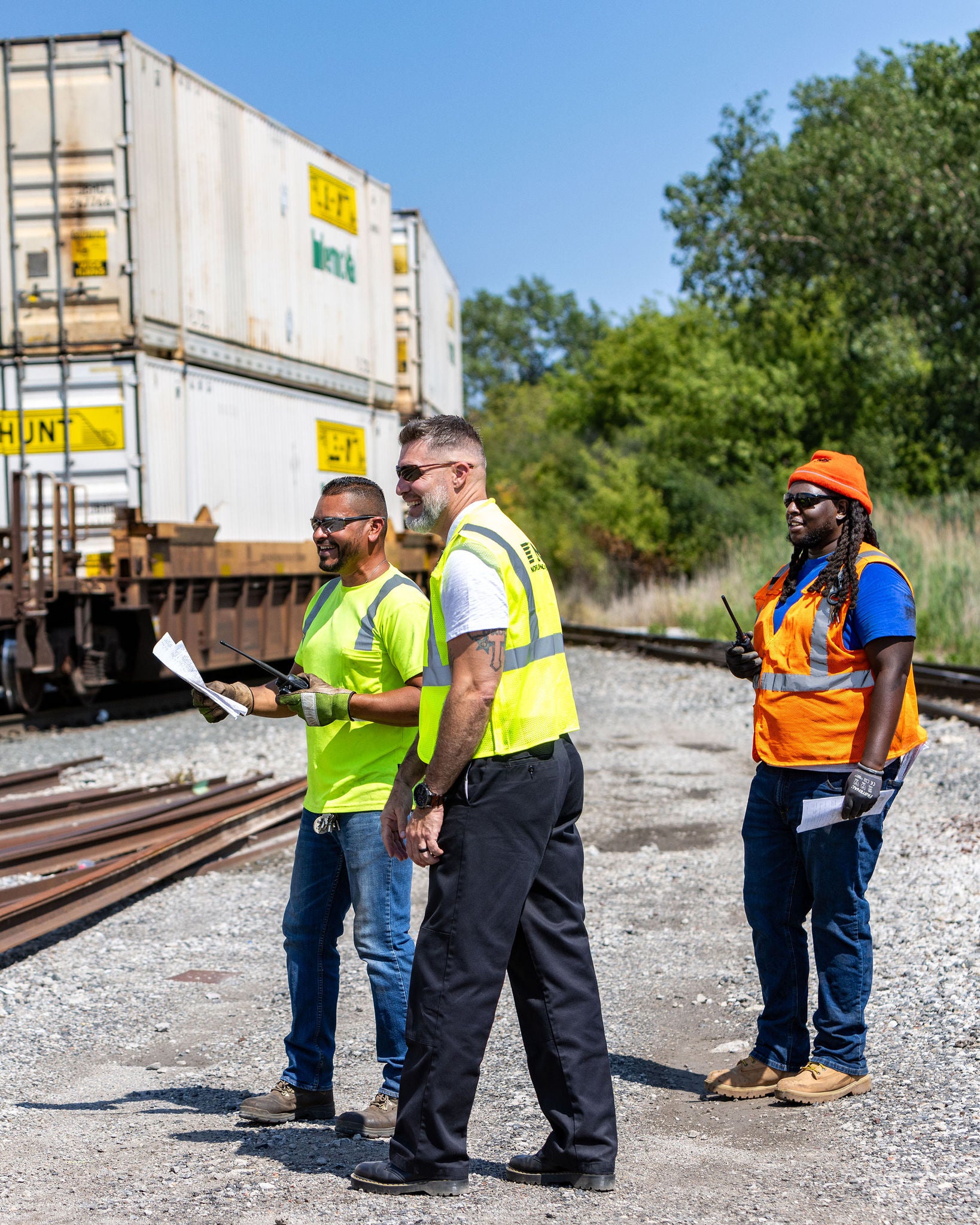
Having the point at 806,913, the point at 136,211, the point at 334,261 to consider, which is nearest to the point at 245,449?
the point at 136,211

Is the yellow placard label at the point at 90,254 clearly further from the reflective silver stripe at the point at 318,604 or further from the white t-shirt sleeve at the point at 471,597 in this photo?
the white t-shirt sleeve at the point at 471,597

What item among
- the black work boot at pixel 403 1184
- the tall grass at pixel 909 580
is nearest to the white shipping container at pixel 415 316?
the tall grass at pixel 909 580

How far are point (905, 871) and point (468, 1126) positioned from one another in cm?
381

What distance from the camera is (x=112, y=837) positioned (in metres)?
7.76

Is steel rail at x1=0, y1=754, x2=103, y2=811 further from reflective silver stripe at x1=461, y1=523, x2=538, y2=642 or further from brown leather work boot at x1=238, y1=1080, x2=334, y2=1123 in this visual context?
reflective silver stripe at x1=461, y1=523, x2=538, y2=642

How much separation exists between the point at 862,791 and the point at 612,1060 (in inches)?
55.6

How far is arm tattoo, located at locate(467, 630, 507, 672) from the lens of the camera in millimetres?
3225

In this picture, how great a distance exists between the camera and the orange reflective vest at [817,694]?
4004 millimetres

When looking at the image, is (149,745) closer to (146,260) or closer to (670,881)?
(146,260)

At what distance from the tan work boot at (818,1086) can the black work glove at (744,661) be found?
3.99 ft

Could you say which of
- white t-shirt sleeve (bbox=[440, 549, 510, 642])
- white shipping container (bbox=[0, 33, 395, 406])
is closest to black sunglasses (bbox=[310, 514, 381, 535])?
white t-shirt sleeve (bbox=[440, 549, 510, 642])

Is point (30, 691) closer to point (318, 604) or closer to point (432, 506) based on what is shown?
point (318, 604)

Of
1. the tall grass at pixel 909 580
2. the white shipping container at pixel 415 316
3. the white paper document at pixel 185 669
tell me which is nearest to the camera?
the white paper document at pixel 185 669

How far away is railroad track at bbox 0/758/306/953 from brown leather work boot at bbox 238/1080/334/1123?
2.12 m
